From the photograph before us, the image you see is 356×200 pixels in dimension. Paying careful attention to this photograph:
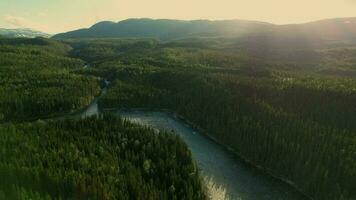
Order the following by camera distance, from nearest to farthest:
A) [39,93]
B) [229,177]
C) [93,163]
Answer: [93,163]
[229,177]
[39,93]

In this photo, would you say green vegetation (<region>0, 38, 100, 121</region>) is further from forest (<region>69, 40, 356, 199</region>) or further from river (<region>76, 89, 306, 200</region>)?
river (<region>76, 89, 306, 200</region>)

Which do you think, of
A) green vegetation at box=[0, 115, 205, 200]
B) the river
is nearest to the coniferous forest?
green vegetation at box=[0, 115, 205, 200]

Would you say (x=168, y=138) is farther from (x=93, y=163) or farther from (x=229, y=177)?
(x=93, y=163)

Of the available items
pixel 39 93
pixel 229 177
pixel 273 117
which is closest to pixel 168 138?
pixel 229 177

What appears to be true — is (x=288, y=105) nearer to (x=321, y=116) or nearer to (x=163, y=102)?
(x=321, y=116)

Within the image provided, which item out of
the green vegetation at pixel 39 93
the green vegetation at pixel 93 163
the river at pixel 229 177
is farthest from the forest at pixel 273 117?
the green vegetation at pixel 93 163

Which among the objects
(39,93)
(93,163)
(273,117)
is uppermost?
Result: (273,117)

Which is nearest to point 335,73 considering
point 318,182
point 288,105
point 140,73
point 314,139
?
point 140,73
